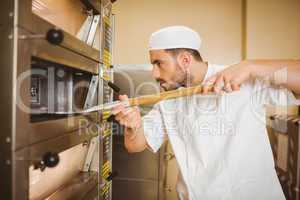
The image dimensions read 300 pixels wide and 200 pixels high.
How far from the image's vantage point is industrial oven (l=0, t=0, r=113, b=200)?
505 millimetres

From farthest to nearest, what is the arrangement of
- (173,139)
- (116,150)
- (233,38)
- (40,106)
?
(233,38) → (116,150) → (173,139) → (40,106)

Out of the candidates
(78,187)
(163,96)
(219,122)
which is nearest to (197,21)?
(219,122)

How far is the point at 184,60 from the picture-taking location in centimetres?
114

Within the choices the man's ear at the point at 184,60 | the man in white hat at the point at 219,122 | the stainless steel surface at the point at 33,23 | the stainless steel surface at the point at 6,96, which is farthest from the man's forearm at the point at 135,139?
the stainless steel surface at the point at 6,96

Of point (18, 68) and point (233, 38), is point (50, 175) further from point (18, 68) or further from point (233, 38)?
point (233, 38)

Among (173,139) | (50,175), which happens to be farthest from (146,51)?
(50,175)

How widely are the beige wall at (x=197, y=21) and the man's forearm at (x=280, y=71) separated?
1.36 metres

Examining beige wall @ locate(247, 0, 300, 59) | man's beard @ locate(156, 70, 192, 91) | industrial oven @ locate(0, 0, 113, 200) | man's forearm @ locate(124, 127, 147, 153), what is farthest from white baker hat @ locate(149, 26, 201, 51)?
beige wall @ locate(247, 0, 300, 59)

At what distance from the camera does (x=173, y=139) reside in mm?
1178

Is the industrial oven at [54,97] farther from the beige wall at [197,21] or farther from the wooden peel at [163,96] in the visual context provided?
the beige wall at [197,21]

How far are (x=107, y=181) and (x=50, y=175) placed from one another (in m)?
0.44

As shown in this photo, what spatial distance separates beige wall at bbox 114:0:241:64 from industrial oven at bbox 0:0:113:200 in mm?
1066

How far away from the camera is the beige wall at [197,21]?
7.20 ft

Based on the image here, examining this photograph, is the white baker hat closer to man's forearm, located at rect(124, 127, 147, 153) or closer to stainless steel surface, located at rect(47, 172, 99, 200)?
man's forearm, located at rect(124, 127, 147, 153)
